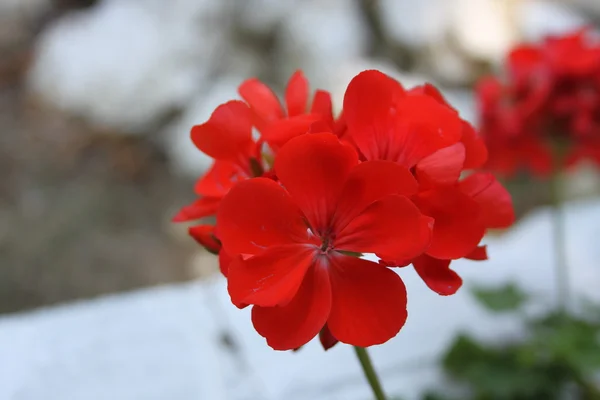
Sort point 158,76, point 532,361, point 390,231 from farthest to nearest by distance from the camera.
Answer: point 158,76 → point 532,361 → point 390,231

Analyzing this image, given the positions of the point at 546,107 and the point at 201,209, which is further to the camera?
the point at 546,107

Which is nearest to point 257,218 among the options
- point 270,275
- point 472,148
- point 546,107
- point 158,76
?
point 270,275

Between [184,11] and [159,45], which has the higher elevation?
[184,11]

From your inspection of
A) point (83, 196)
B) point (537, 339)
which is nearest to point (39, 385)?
point (537, 339)

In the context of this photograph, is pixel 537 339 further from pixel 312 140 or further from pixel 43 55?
pixel 43 55

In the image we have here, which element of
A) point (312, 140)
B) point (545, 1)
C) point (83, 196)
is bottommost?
point (83, 196)

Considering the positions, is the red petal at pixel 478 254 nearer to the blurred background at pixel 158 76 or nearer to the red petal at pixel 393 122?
the red petal at pixel 393 122

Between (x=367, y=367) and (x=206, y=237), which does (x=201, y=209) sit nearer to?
(x=206, y=237)
